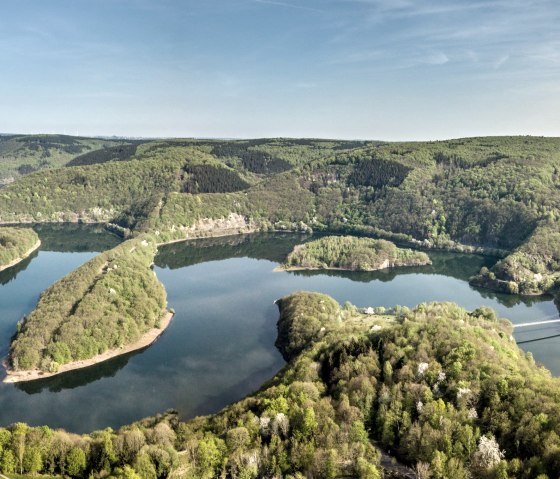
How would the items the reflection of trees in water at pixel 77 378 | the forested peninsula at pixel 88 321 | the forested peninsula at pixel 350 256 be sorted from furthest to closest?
the forested peninsula at pixel 350 256, the forested peninsula at pixel 88 321, the reflection of trees in water at pixel 77 378

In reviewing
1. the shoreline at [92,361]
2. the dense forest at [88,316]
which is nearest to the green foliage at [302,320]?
the shoreline at [92,361]

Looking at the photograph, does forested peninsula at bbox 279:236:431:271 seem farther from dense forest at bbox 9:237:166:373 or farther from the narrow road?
the narrow road

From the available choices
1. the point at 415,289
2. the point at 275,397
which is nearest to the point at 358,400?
the point at 275,397

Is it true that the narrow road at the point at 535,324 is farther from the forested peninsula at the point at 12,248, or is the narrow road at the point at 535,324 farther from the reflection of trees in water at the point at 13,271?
the forested peninsula at the point at 12,248

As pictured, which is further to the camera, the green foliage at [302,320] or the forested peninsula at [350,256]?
the forested peninsula at [350,256]

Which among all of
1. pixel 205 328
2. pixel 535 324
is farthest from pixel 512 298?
pixel 205 328

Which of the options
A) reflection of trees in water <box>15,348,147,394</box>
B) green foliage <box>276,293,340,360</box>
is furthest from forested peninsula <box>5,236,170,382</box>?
green foliage <box>276,293,340,360</box>

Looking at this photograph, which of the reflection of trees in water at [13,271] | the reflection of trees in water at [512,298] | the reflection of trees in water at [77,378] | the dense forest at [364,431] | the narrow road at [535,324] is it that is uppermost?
the dense forest at [364,431]

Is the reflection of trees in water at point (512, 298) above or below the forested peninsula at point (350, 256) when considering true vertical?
below
